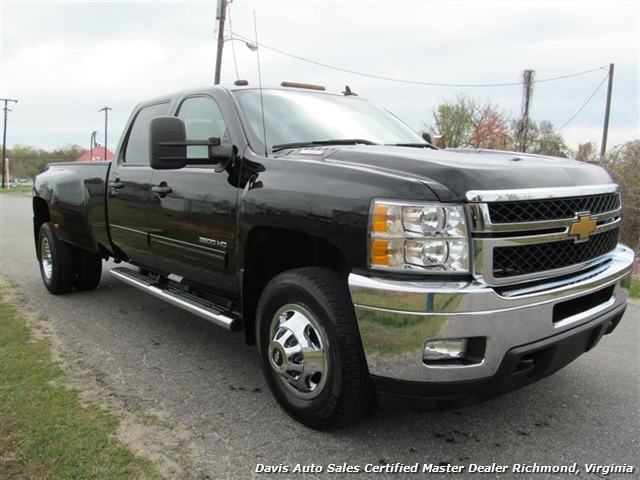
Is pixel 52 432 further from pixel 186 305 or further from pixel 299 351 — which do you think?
pixel 299 351

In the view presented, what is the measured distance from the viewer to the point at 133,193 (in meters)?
4.22

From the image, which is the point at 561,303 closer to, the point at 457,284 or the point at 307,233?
the point at 457,284

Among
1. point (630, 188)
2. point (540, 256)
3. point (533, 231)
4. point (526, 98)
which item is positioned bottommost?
point (540, 256)

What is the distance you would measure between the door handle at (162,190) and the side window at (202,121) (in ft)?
0.90

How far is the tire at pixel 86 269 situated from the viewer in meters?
5.68

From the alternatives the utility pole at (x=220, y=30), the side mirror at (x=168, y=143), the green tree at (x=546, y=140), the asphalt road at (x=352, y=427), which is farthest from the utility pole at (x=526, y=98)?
the side mirror at (x=168, y=143)

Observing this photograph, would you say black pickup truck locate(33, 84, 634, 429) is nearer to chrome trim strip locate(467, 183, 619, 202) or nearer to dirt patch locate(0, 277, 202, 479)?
chrome trim strip locate(467, 183, 619, 202)

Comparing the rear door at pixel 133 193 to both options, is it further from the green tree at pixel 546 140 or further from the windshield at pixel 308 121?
the green tree at pixel 546 140

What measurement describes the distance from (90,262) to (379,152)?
4111 millimetres

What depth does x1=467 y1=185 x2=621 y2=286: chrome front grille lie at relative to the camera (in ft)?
7.29

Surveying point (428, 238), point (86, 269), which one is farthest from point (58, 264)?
point (428, 238)

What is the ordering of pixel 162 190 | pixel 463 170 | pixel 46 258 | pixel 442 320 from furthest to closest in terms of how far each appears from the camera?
pixel 46 258 → pixel 162 190 → pixel 463 170 → pixel 442 320

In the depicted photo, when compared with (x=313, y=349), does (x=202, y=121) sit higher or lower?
higher

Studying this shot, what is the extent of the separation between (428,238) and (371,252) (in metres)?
0.25
